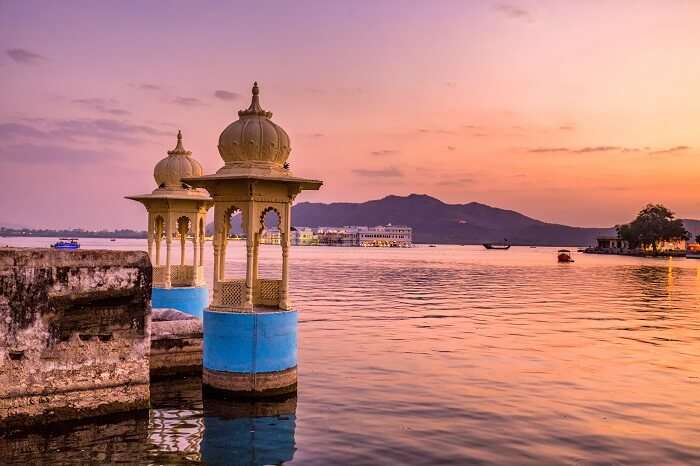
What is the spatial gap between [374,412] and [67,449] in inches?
246

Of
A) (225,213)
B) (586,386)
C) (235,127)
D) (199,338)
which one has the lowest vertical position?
(586,386)

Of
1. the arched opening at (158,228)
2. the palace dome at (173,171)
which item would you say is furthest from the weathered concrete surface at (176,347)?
the palace dome at (173,171)

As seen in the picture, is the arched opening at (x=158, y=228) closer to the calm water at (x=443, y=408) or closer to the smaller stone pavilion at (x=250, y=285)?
the calm water at (x=443, y=408)

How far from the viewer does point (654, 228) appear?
6998 inches

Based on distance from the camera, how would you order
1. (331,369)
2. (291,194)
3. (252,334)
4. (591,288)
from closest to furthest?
(252,334) → (291,194) → (331,369) → (591,288)

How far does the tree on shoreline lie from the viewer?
6973 inches

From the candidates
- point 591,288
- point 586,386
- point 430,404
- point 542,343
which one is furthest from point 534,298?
point 430,404

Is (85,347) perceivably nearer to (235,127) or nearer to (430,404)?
(235,127)

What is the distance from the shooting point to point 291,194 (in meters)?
14.2

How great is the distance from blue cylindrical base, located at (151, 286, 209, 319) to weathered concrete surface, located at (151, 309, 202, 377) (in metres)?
3.30

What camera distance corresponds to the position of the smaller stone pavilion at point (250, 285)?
527 inches

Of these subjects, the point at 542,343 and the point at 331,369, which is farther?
the point at 542,343

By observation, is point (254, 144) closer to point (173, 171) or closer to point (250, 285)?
point (250, 285)

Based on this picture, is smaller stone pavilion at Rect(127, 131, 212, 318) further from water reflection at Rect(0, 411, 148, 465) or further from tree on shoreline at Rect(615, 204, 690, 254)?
tree on shoreline at Rect(615, 204, 690, 254)
